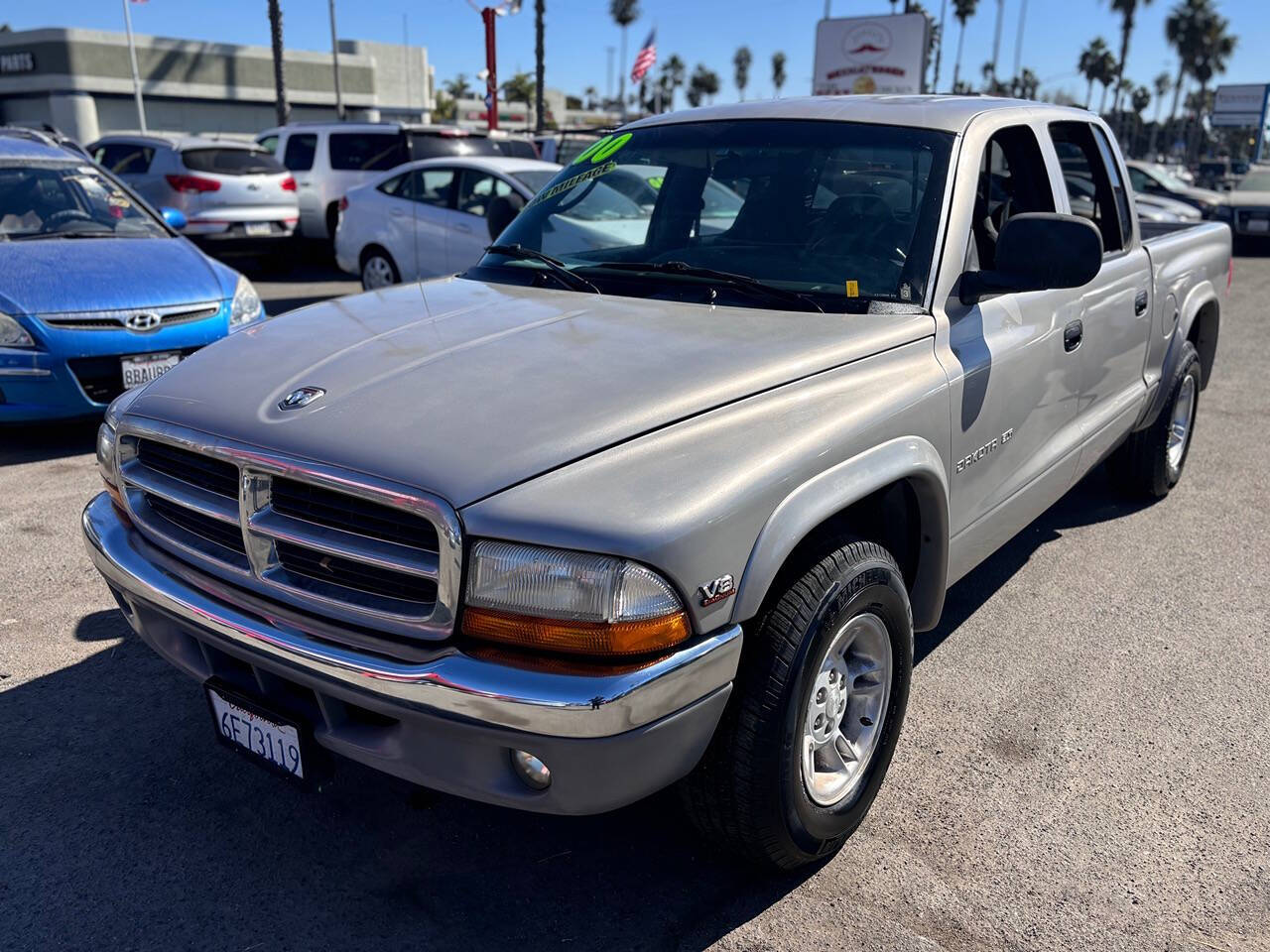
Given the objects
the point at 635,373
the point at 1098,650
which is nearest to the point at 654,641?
the point at 635,373

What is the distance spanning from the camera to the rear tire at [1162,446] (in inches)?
205

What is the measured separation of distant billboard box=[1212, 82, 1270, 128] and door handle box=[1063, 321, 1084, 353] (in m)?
53.0

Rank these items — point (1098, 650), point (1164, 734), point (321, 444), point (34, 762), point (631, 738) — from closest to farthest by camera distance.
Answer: point (631, 738), point (321, 444), point (34, 762), point (1164, 734), point (1098, 650)

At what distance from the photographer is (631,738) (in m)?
2.09

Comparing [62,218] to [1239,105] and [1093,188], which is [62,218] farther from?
[1239,105]

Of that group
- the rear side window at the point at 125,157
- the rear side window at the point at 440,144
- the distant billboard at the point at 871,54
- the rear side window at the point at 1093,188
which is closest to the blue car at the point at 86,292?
the rear side window at the point at 1093,188

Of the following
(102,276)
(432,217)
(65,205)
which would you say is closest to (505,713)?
(102,276)

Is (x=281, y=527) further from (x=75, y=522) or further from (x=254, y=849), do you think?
(x=75, y=522)

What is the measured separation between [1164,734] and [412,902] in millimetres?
2349

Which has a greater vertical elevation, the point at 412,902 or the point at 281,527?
the point at 281,527

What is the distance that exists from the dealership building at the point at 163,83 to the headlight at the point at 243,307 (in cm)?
3740

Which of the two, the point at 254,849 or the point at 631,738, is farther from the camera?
the point at 254,849

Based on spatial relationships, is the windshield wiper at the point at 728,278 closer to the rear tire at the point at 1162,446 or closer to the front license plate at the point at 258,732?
the front license plate at the point at 258,732

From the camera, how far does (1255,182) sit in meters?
19.8
